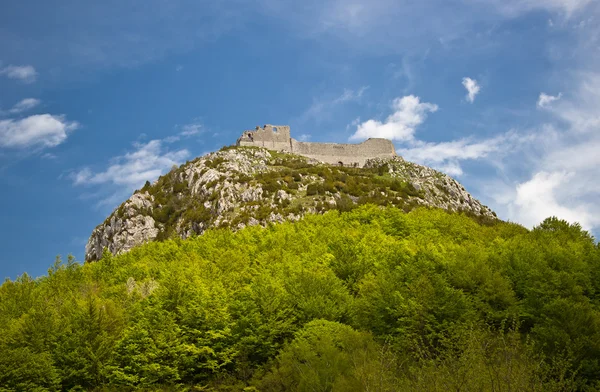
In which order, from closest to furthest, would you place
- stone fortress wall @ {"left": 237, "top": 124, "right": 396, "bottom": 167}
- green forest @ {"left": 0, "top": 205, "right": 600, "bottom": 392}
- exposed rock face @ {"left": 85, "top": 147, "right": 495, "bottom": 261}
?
green forest @ {"left": 0, "top": 205, "right": 600, "bottom": 392} → exposed rock face @ {"left": 85, "top": 147, "right": 495, "bottom": 261} → stone fortress wall @ {"left": 237, "top": 124, "right": 396, "bottom": 167}

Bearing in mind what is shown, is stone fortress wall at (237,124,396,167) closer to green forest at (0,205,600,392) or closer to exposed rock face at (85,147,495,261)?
exposed rock face at (85,147,495,261)

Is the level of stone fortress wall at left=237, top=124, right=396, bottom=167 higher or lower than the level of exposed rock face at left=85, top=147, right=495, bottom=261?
higher

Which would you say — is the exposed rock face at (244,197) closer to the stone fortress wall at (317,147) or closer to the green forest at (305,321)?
the stone fortress wall at (317,147)

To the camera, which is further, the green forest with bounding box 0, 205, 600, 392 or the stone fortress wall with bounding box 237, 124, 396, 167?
the stone fortress wall with bounding box 237, 124, 396, 167

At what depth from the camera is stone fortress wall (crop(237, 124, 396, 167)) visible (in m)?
127

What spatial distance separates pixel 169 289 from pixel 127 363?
7.89 meters

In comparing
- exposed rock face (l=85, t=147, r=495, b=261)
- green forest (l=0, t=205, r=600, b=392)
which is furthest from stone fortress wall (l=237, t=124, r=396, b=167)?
green forest (l=0, t=205, r=600, b=392)

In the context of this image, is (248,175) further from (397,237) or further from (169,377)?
(169,377)

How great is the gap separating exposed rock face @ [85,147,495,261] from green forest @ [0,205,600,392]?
27.3 metres

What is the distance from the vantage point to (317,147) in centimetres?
12988

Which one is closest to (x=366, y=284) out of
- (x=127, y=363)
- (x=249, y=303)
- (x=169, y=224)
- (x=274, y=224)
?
(x=249, y=303)

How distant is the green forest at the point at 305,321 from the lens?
3200 cm

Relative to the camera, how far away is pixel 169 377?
37406 millimetres

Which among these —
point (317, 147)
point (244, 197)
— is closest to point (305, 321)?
point (244, 197)
